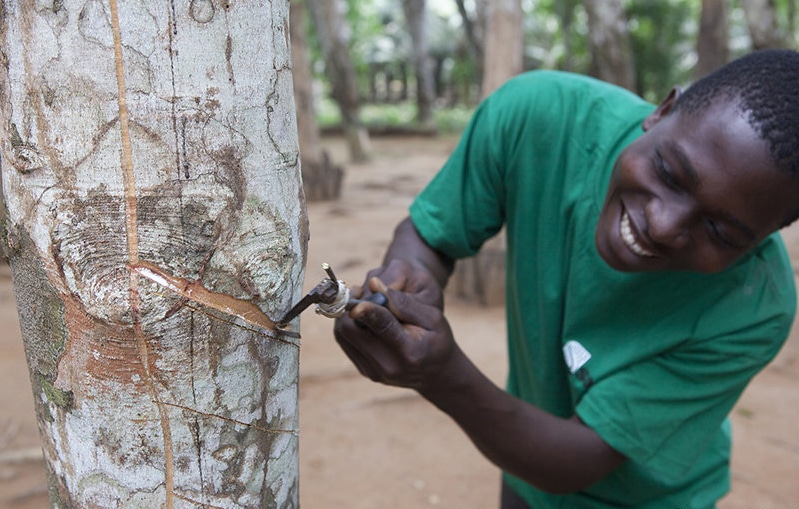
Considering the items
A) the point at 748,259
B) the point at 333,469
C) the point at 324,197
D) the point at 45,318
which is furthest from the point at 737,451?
the point at 324,197

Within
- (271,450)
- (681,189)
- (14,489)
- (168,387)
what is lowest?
(14,489)

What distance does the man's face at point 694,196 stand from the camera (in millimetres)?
1055

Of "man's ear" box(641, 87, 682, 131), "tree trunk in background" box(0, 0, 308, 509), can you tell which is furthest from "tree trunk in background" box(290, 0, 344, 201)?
"tree trunk in background" box(0, 0, 308, 509)

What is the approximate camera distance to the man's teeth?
45.9 inches

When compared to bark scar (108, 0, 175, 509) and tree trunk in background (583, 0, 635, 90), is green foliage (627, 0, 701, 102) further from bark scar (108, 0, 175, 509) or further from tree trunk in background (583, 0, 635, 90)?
bark scar (108, 0, 175, 509)

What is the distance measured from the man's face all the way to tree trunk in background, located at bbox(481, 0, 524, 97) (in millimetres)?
3308

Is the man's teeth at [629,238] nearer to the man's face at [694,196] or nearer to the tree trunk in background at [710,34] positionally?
the man's face at [694,196]

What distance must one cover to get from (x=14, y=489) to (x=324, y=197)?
452 centimetres

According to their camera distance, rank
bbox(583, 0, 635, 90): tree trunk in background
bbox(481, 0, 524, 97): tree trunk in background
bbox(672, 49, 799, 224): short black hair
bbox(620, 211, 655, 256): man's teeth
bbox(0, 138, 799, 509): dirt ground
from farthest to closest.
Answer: bbox(583, 0, 635, 90): tree trunk in background, bbox(481, 0, 524, 97): tree trunk in background, bbox(0, 138, 799, 509): dirt ground, bbox(620, 211, 655, 256): man's teeth, bbox(672, 49, 799, 224): short black hair

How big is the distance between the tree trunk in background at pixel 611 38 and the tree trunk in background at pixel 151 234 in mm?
6419

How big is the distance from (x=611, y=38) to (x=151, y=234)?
665cm

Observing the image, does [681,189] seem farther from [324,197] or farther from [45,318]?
[324,197]

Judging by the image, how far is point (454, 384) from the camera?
1146mm

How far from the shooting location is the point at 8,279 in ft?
14.3
